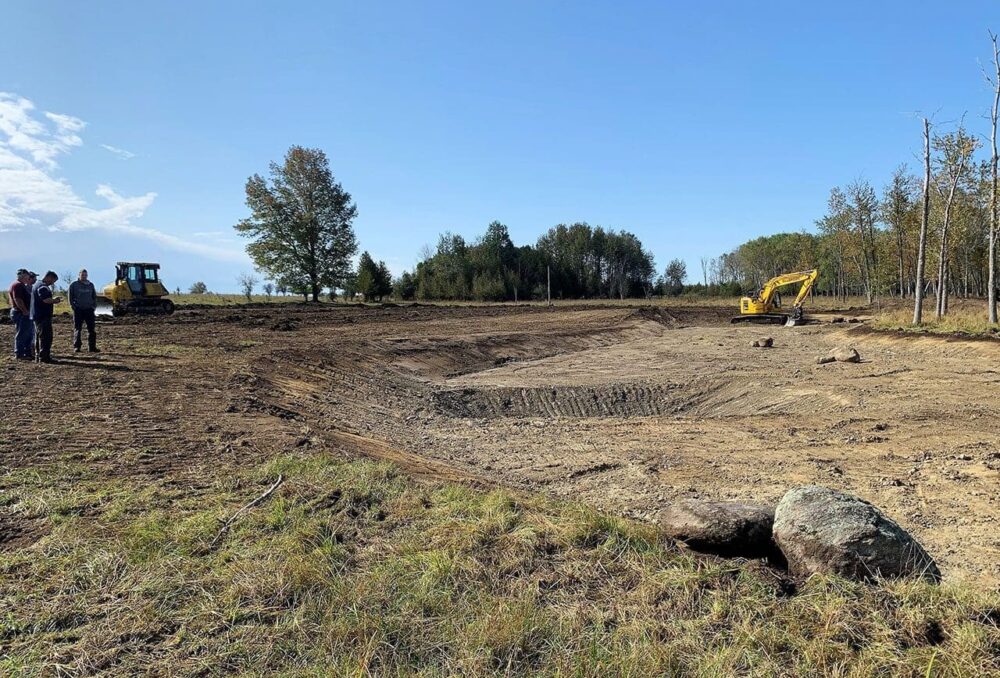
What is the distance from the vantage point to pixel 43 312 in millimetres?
10852

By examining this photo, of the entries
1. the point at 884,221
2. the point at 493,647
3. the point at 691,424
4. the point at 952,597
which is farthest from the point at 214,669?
the point at 884,221

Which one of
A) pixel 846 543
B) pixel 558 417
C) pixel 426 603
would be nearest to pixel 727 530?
pixel 846 543

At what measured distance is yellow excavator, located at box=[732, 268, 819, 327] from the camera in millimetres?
28766

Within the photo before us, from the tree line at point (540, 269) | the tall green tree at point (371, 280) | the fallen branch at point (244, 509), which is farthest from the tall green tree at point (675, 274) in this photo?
the fallen branch at point (244, 509)

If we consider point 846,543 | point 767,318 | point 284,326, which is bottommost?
point 846,543

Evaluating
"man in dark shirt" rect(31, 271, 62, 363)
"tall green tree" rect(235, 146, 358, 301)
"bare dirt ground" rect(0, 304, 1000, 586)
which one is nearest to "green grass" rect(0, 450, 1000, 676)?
"bare dirt ground" rect(0, 304, 1000, 586)

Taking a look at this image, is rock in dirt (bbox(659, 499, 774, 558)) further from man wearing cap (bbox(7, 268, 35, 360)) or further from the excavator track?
the excavator track

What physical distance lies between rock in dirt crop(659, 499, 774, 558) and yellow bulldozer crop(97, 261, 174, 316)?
90.5 ft

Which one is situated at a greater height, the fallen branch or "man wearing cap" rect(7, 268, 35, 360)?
"man wearing cap" rect(7, 268, 35, 360)

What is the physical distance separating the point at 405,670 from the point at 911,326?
78.0 ft

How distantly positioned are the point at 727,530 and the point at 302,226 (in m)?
43.1

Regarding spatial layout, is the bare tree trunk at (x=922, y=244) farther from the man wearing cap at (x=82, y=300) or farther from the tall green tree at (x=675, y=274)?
the tall green tree at (x=675, y=274)

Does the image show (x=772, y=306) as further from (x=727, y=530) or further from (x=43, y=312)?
(x=43, y=312)

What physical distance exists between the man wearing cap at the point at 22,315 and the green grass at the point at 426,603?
825 centimetres
